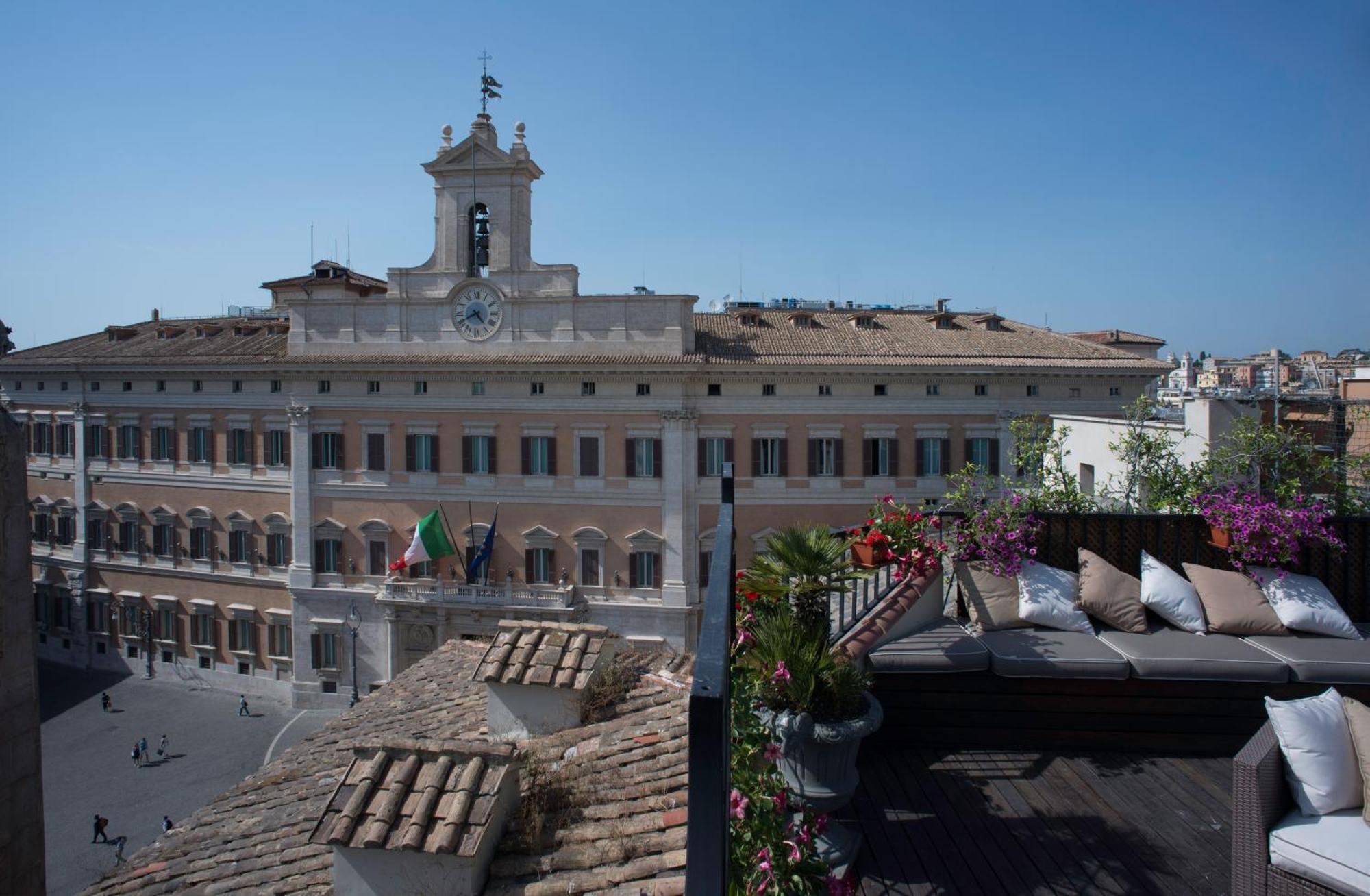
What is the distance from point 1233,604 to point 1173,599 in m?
0.34

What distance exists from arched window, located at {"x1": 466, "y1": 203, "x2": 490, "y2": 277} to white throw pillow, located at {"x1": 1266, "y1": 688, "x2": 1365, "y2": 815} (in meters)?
20.6

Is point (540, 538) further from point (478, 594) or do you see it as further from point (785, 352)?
point (785, 352)

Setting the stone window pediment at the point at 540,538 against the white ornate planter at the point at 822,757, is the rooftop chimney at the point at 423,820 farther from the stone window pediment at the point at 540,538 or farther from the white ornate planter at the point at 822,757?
the stone window pediment at the point at 540,538

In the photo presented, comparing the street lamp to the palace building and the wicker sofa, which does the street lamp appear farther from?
the wicker sofa

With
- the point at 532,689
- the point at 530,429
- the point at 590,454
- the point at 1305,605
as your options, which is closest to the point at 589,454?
the point at 590,454

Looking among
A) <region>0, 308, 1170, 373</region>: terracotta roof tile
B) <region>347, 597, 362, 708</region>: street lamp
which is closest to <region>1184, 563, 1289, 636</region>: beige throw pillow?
<region>0, 308, 1170, 373</region>: terracotta roof tile

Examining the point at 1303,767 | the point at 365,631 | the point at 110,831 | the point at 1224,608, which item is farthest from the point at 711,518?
the point at 1303,767

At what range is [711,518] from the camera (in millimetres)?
20688

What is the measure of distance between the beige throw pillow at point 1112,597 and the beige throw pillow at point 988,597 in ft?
1.28

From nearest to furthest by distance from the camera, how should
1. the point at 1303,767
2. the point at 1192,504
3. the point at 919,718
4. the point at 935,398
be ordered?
1. the point at 1303,767
2. the point at 919,718
3. the point at 1192,504
4. the point at 935,398

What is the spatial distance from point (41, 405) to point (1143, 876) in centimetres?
3272

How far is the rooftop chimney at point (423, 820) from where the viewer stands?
3725mm

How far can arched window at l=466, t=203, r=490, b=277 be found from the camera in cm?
2148

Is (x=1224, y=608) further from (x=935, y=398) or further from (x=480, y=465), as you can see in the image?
(x=480, y=465)
